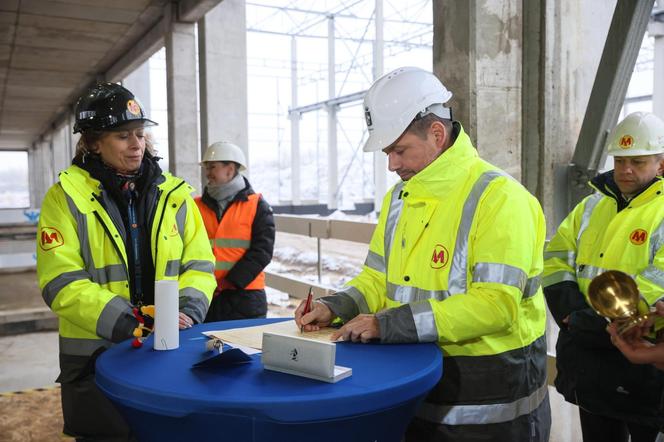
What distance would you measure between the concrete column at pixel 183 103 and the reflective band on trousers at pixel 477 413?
6.73m

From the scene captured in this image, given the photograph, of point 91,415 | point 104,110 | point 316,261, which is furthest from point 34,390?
point 316,261

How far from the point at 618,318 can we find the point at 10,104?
68.1 ft

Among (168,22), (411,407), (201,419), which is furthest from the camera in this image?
(168,22)

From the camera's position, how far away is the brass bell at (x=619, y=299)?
6.68 feet

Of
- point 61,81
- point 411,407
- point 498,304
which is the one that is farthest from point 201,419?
point 61,81

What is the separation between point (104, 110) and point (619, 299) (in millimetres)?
2201

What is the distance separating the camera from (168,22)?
850 centimetres

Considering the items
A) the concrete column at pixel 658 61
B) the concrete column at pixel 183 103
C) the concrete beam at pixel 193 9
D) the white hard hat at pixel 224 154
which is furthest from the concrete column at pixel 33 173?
the white hard hat at pixel 224 154

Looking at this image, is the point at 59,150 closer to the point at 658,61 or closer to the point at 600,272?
the point at 658,61

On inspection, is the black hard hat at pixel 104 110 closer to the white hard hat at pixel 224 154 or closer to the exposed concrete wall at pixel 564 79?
the white hard hat at pixel 224 154

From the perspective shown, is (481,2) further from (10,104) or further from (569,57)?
(10,104)

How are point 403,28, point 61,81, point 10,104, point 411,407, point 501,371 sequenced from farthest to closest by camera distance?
point 403,28 < point 10,104 < point 61,81 < point 501,371 < point 411,407

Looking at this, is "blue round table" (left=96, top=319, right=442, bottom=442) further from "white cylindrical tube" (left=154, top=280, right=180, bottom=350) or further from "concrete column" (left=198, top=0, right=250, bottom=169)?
"concrete column" (left=198, top=0, right=250, bottom=169)

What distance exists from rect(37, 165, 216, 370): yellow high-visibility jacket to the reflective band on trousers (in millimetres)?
1082
